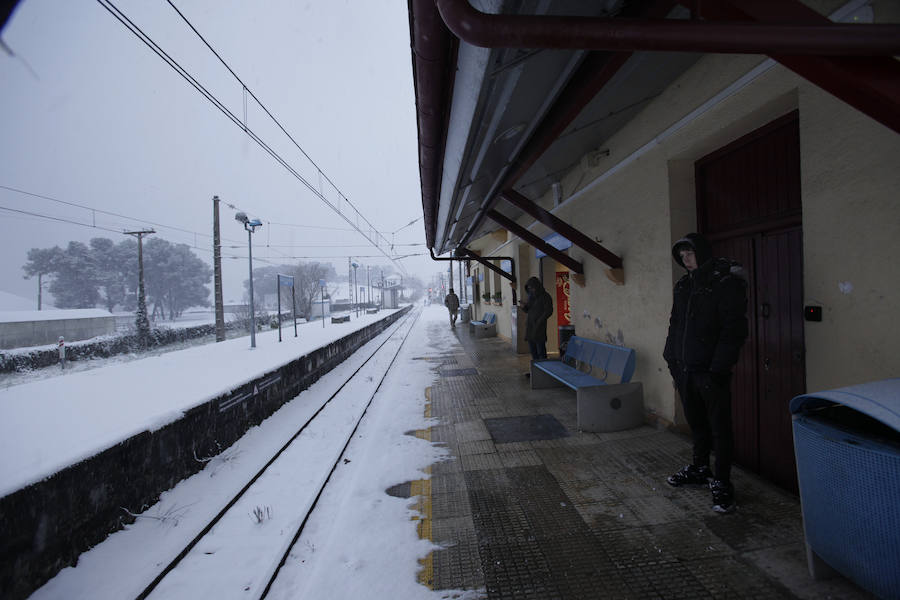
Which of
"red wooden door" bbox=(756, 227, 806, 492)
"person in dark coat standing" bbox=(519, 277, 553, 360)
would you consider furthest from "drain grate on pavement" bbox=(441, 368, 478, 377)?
"red wooden door" bbox=(756, 227, 806, 492)

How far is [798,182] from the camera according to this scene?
2.98 m

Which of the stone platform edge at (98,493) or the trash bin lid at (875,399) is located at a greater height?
the trash bin lid at (875,399)

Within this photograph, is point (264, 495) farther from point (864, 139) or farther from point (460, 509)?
point (864, 139)

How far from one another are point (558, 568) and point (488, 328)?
12860mm

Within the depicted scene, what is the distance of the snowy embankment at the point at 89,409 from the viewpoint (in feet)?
8.75

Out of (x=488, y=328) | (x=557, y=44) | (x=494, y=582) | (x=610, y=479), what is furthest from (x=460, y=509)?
(x=488, y=328)

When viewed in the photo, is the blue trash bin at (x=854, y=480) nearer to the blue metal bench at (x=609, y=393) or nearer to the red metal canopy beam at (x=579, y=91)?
the red metal canopy beam at (x=579, y=91)

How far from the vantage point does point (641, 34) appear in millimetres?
1769

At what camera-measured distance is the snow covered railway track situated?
7.73 feet

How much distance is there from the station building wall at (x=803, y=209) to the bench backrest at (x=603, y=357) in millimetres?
173

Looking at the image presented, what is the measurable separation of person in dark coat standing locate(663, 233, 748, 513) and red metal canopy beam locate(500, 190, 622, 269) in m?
2.04

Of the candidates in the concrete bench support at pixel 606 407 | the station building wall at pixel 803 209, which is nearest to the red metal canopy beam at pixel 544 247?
the station building wall at pixel 803 209

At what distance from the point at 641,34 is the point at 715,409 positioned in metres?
2.53

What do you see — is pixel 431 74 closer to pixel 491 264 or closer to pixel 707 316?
pixel 707 316
